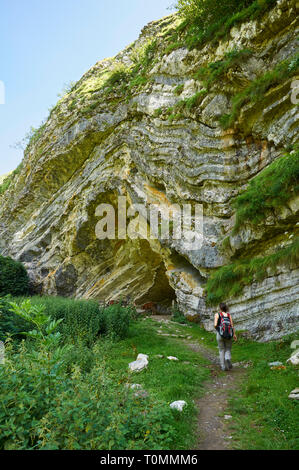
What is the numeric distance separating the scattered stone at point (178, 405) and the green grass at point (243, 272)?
5087mm

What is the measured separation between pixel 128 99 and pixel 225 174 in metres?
9.43

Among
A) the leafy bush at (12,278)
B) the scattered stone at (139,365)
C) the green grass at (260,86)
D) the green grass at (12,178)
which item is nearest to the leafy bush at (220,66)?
the green grass at (260,86)

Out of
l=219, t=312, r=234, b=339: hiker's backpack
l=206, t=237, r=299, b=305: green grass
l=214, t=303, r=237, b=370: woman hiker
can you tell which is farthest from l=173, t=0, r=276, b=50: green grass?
l=214, t=303, r=237, b=370: woman hiker

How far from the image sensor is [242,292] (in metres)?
9.44

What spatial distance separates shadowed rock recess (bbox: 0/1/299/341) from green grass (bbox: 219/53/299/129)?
0.54 ft

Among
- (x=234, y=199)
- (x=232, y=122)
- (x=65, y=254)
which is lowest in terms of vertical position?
(x=65, y=254)

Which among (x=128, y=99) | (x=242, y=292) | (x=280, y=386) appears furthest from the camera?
(x=128, y=99)

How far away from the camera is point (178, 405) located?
461cm

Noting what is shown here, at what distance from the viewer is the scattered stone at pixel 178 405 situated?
14.7 ft

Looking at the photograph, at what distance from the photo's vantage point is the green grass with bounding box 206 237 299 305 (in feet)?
26.8

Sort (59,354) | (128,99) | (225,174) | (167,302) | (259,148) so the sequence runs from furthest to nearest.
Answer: (167,302)
(128,99)
(225,174)
(259,148)
(59,354)

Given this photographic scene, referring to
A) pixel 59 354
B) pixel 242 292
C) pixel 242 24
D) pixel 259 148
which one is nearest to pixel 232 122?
pixel 259 148

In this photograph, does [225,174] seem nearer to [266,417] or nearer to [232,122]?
[232,122]

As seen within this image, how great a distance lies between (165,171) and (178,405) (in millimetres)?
11476
